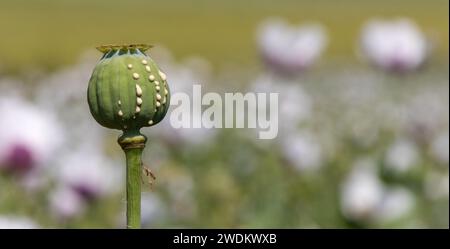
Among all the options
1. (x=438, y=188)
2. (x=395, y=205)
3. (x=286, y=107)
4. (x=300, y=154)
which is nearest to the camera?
(x=395, y=205)

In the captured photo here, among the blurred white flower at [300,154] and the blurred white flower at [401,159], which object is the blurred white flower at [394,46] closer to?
the blurred white flower at [300,154]

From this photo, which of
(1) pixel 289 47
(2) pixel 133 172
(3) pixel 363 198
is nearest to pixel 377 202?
(3) pixel 363 198

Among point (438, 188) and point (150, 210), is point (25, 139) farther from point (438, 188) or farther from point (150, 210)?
point (438, 188)

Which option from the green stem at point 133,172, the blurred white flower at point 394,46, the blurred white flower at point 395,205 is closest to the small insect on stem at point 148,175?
the green stem at point 133,172

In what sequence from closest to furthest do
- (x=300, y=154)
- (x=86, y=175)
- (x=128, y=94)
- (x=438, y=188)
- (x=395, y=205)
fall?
(x=128, y=94), (x=395, y=205), (x=86, y=175), (x=438, y=188), (x=300, y=154)

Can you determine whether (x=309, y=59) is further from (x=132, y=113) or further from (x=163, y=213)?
(x=132, y=113)

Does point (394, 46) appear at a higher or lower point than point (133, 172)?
higher
